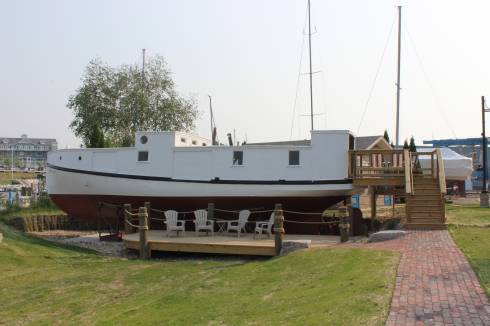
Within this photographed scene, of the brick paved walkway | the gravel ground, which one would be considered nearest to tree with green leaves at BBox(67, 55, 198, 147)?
the gravel ground

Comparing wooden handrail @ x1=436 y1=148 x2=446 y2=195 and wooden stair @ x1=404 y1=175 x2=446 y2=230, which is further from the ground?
wooden handrail @ x1=436 y1=148 x2=446 y2=195

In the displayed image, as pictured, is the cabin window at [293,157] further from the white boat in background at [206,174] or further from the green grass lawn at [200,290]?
the green grass lawn at [200,290]

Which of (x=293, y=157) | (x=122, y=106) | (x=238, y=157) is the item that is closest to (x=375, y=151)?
(x=293, y=157)

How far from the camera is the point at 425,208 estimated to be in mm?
15594

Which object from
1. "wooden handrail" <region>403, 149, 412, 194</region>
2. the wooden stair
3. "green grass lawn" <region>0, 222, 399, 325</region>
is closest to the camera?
"green grass lawn" <region>0, 222, 399, 325</region>

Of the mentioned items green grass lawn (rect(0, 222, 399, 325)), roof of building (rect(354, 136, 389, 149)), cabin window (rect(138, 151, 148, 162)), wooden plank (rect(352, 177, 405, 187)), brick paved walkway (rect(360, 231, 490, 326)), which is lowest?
green grass lawn (rect(0, 222, 399, 325))

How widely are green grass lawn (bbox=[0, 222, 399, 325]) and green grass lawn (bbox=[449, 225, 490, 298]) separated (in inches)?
54.4

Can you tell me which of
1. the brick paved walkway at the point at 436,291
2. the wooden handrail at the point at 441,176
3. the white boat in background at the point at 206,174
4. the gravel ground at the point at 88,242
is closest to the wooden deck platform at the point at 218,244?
the gravel ground at the point at 88,242

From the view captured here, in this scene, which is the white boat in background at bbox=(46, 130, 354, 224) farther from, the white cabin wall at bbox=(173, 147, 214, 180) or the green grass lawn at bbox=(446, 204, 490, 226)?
the green grass lawn at bbox=(446, 204, 490, 226)

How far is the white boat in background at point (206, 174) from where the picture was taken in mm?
18156

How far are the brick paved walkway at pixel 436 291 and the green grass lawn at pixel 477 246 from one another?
13 centimetres

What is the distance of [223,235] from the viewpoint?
56.0 feet

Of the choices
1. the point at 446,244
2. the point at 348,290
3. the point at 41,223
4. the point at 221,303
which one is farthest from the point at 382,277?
the point at 41,223

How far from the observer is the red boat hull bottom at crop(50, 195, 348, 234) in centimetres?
1852
